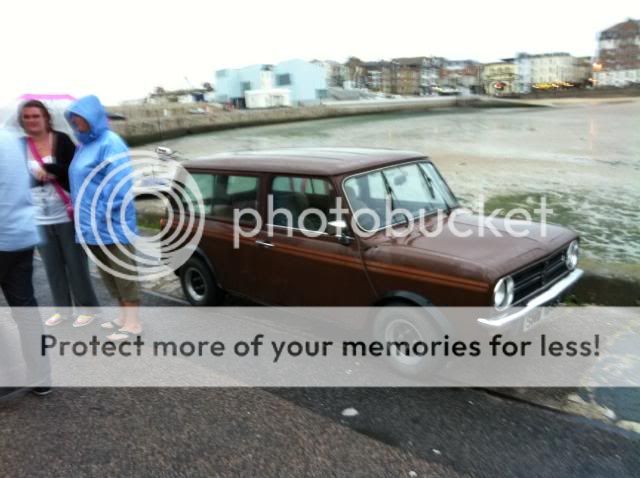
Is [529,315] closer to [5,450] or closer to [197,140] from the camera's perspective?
[5,450]

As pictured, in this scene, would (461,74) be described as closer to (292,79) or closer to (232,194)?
(292,79)

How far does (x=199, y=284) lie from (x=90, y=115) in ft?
7.59

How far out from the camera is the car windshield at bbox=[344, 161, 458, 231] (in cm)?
429

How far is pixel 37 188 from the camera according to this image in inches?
170

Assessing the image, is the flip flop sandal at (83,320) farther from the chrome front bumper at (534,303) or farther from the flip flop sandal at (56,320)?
the chrome front bumper at (534,303)

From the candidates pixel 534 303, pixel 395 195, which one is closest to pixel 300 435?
pixel 534 303

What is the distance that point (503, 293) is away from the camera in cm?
368

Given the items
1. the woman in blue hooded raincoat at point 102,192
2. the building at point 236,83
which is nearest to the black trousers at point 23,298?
the woman in blue hooded raincoat at point 102,192

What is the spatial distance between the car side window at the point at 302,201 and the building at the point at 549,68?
165037 millimetres

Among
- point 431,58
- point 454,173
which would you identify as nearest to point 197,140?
point 454,173

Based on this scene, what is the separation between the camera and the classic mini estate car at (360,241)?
149 inches

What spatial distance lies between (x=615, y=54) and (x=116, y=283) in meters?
159

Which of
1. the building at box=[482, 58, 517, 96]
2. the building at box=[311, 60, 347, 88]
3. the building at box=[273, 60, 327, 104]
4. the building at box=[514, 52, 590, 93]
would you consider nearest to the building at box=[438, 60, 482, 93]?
the building at box=[482, 58, 517, 96]

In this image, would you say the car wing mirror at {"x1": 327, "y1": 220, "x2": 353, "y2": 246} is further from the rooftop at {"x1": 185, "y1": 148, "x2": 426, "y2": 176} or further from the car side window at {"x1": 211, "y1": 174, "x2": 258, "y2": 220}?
the car side window at {"x1": 211, "y1": 174, "x2": 258, "y2": 220}
